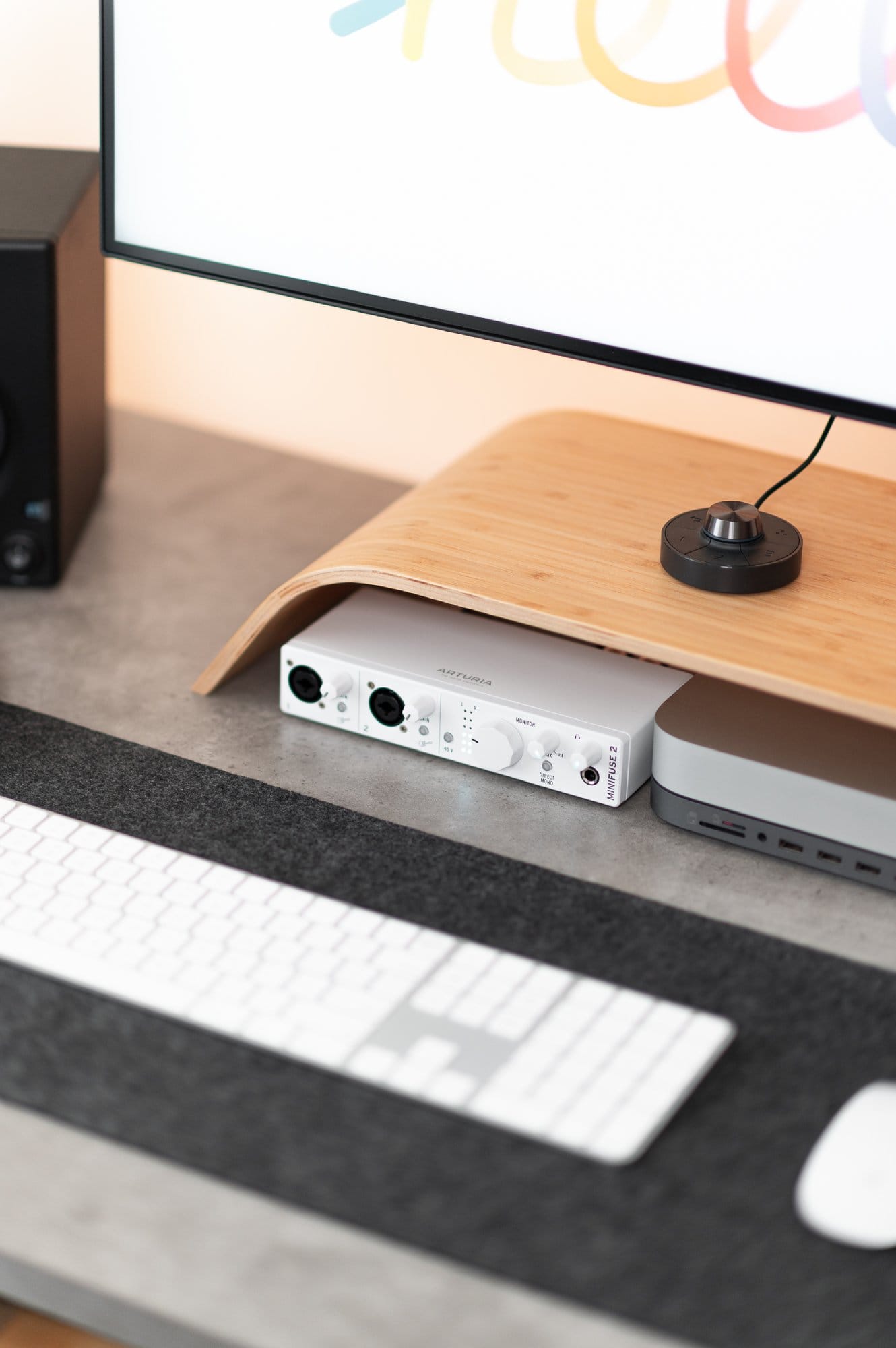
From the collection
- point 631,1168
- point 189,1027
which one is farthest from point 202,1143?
point 631,1168

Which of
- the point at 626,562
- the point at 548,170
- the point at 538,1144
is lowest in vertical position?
the point at 538,1144

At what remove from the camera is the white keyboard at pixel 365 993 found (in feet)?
2.05

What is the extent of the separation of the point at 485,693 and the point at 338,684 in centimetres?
10

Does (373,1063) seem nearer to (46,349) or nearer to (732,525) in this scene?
(732,525)

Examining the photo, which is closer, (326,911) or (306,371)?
(326,911)

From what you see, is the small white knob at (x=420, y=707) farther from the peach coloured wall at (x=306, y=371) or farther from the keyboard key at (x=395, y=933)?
the peach coloured wall at (x=306, y=371)

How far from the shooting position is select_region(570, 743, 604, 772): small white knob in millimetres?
Result: 850

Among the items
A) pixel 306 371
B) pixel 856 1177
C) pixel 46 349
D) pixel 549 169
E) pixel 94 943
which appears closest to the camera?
pixel 856 1177

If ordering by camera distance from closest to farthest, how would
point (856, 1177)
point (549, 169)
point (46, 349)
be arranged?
point (856, 1177), point (549, 169), point (46, 349)

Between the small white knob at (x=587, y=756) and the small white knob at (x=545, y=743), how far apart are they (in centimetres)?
1

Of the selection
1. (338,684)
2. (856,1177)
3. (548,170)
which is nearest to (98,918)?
(338,684)

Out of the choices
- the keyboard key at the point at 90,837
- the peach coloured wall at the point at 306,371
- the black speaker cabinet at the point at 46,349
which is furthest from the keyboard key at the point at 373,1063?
the peach coloured wall at the point at 306,371

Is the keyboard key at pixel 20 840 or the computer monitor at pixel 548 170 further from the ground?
the computer monitor at pixel 548 170

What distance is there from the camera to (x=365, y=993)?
0.67 metres
